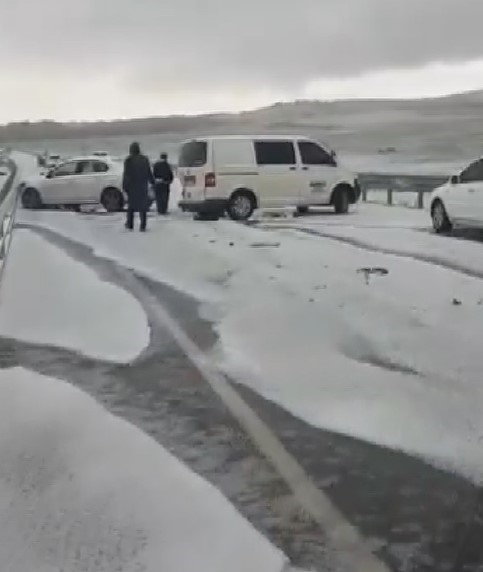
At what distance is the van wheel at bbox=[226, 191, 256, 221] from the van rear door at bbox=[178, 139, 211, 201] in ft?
2.61

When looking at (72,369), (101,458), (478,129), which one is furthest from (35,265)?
(478,129)

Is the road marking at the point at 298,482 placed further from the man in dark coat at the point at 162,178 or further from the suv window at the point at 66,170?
the suv window at the point at 66,170

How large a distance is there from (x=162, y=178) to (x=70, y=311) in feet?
57.7

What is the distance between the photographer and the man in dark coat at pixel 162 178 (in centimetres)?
3066

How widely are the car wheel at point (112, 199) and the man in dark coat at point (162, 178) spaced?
2266mm

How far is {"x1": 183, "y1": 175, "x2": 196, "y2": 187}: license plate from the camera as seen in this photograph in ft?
93.3

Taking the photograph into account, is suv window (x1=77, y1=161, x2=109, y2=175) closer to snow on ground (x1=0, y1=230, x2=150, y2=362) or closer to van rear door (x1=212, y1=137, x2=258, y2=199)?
van rear door (x1=212, y1=137, x2=258, y2=199)

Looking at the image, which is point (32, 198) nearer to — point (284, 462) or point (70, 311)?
point (70, 311)

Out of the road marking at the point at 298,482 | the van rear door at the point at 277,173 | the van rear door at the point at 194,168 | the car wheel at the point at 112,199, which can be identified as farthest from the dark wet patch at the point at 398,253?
the car wheel at the point at 112,199

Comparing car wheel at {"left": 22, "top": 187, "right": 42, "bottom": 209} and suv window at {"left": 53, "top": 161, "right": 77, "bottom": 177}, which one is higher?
suv window at {"left": 53, "top": 161, "right": 77, "bottom": 177}

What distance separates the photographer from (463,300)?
1374 centimetres

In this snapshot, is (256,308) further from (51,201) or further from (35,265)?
(51,201)

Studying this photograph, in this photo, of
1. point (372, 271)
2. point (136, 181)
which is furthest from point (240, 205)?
point (372, 271)

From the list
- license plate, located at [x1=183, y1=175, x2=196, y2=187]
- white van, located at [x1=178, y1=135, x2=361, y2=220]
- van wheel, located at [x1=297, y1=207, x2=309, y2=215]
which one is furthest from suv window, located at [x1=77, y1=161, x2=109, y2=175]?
van wheel, located at [x1=297, y1=207, x2=309, y2=215]
